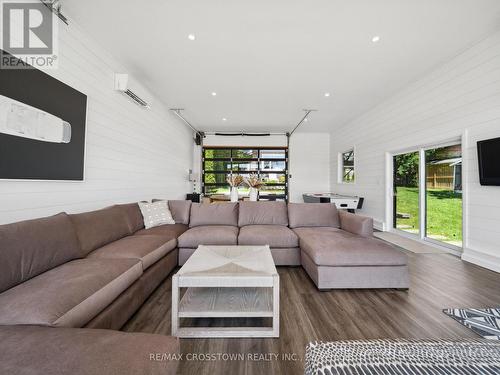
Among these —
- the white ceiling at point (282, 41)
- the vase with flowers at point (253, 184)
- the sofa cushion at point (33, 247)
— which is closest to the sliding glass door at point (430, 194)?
the white ceiling at point (282, 41)

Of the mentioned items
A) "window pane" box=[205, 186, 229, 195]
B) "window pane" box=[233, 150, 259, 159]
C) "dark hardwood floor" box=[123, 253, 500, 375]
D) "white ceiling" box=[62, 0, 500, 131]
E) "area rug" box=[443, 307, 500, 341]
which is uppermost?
"white ceiling" box=[62, 0, 500, 131]

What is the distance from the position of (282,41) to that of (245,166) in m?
5.30

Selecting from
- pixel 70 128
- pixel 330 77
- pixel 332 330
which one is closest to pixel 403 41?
pixel 330 77

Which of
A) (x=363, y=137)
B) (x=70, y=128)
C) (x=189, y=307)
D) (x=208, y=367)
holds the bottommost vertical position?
(x=208, y=367)

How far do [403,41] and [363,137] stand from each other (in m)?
3.20

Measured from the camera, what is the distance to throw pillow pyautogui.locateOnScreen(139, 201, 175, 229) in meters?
3.11

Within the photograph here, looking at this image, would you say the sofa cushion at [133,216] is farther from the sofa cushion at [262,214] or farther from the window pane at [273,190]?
the window pane at [273,190]

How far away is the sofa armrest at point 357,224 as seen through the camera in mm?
2646

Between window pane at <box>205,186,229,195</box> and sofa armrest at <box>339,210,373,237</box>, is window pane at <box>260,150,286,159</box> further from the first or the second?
sofa armrest at <box>339,210,373,237</box>

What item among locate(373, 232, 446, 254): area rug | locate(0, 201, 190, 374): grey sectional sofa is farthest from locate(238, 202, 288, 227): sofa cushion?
locate(373, 232, 446, 254): area rug

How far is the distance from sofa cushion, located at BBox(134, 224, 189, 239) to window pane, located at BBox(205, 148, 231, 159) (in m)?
5.04

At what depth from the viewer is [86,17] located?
2492 mm

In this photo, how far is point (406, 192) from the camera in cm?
453

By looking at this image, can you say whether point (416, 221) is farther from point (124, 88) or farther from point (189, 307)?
point (124, 88)
